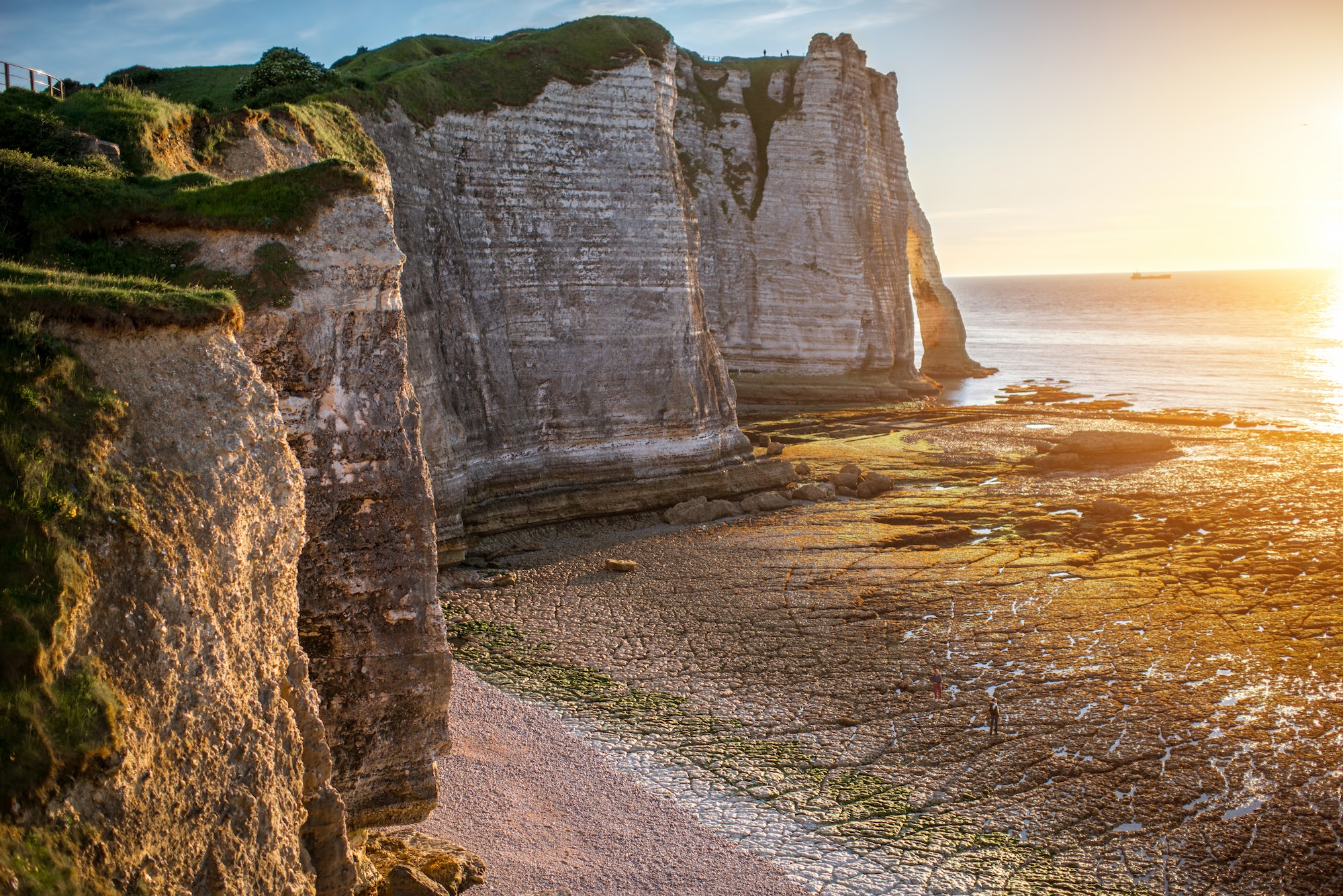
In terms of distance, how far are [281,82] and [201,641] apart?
1965cm

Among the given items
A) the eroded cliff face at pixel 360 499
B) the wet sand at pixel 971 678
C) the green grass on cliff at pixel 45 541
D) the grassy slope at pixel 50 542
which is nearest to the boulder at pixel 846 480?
the wet sand at pixel 971 678

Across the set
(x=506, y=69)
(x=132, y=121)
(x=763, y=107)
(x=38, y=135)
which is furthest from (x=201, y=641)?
(x=763, y=107)

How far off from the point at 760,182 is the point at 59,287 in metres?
44.6

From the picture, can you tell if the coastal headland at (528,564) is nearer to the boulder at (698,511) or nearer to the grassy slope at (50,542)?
the grassy slope at (50,542)

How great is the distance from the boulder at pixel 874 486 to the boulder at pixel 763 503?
3.07 m

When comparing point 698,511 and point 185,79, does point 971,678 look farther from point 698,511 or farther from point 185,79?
point 185,79

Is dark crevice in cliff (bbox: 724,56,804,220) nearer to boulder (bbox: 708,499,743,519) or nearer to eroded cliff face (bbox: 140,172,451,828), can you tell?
boulder (bbox: 708,499,743,519)

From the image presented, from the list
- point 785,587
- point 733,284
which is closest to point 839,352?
point 733,284

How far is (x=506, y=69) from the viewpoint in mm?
28719

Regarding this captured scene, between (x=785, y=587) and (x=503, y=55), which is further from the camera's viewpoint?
(x=503, y=55)

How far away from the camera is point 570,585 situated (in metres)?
23.8

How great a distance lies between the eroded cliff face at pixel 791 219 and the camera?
48.5 m

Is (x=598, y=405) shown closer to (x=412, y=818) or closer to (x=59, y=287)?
(x=412, y=818)

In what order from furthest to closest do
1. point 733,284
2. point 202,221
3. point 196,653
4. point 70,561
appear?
1. point 733,284
2. point 202,221
3. point 196,653
4. point 70,561
